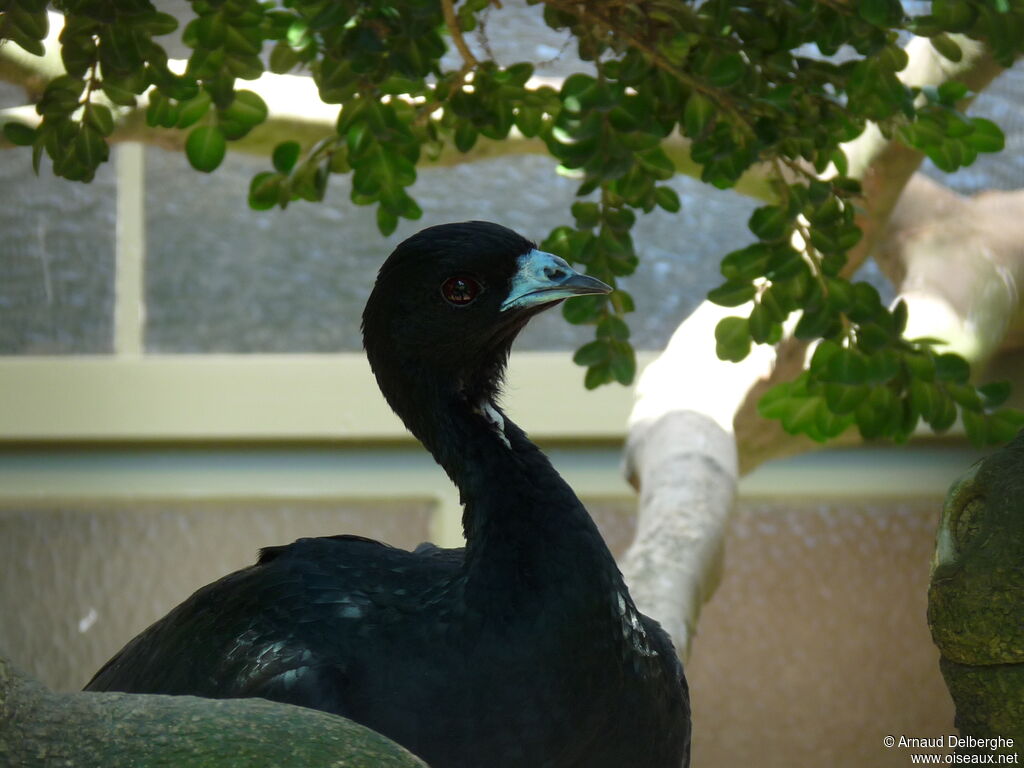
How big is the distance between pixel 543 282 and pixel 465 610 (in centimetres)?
34

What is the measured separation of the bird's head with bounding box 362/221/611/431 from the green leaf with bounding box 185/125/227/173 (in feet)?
0.85

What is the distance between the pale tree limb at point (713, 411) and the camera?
81.3 inches

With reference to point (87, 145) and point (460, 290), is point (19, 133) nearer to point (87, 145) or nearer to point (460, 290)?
point (87, 145)

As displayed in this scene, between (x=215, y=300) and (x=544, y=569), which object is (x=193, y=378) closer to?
(x=215, y=300)

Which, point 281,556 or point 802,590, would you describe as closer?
point 281,556

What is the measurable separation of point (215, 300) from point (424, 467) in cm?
71

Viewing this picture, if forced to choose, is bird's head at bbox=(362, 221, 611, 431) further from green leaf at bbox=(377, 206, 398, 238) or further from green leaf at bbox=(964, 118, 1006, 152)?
green leaf at bbox=(964, 118, 1006, 152)

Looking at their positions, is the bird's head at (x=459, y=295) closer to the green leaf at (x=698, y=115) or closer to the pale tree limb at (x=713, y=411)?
the green leaf at (x=698, y=115)

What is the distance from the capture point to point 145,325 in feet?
11.2

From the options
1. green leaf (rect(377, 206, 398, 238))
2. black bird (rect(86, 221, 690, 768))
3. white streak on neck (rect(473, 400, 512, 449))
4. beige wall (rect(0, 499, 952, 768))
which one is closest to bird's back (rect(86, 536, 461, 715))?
black bird (rect(86, 221, 690, 768))

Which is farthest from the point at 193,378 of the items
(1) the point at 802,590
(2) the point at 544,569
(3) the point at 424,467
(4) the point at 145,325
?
(2) the point at 544,569

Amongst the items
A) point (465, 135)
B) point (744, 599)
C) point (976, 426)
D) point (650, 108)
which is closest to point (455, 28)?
point (465, 135)

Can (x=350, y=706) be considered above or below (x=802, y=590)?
above

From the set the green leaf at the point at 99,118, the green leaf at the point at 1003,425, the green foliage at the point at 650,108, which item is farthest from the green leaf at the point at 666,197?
the green leaf at the point at 99,118
